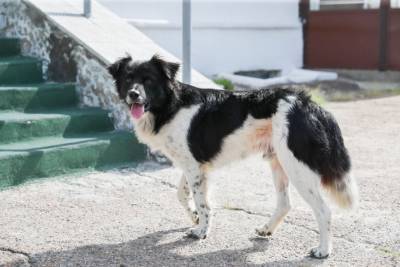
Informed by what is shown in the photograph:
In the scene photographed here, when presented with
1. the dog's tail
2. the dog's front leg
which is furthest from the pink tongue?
the dog's tail

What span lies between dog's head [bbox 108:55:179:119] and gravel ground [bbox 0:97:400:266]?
2.95 ft

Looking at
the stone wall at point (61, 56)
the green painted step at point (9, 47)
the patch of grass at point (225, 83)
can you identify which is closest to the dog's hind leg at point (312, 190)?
the stone wall at point (61, 56)

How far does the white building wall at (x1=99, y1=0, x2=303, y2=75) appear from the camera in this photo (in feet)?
36.9

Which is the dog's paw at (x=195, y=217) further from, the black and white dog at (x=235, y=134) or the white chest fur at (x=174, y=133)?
the white chest fur at (x=174, y=133)

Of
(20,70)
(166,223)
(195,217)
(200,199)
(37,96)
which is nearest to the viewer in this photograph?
(200,199)

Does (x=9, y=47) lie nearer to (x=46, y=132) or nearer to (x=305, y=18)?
(x=46, y=132)

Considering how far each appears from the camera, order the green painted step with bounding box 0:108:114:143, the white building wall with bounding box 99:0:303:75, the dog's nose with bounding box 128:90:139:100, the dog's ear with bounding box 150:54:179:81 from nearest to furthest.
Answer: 1. the dog's nose with bounding box 128:90:139:100
2. the dog's ear with bounding box 150:54:179:81
3. the green painted step with bounding box 0:108:114:143
4. the white building wall with bounding box 99:0:303:75

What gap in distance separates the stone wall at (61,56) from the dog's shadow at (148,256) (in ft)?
7.86

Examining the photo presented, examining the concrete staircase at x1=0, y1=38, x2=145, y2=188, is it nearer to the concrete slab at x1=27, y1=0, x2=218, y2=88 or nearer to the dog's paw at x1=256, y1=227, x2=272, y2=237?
the concrete slab at x1=27, y1=0, x2=218, y2=88

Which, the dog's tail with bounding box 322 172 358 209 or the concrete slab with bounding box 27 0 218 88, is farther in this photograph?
the concrete slab with bounding box 27 0 218 88

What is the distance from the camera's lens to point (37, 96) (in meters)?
6.62

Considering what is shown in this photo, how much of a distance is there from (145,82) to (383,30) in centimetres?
1038

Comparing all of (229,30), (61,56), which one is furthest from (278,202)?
(229,30)

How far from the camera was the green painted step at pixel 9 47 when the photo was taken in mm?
7324
